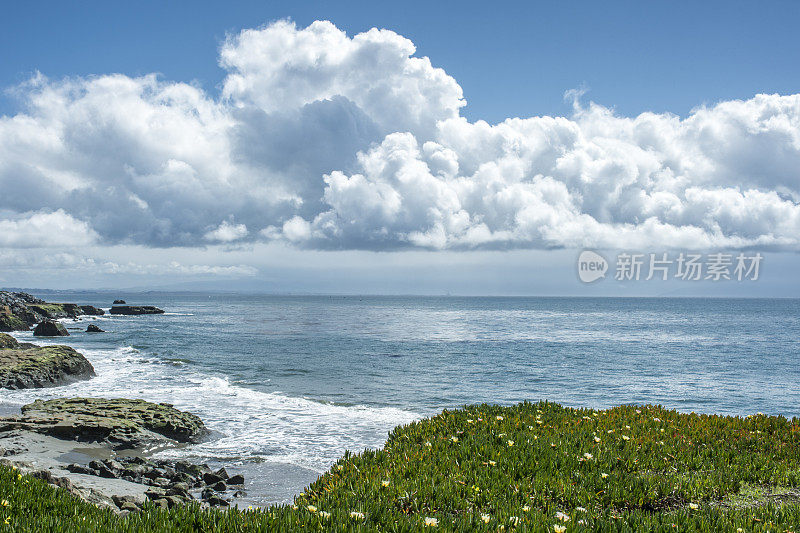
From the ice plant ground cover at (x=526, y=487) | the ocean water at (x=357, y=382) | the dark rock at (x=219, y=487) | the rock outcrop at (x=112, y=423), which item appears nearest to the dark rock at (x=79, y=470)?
the dark rock at (x=219, y=487)

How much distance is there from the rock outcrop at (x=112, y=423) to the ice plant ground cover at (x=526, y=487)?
32.6 ft

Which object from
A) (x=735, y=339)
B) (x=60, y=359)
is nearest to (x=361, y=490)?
(x=60, y=359)

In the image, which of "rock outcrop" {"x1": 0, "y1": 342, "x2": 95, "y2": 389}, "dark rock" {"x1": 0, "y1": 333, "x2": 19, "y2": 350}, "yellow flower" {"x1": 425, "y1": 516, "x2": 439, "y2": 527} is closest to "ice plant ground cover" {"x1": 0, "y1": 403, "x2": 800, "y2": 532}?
"yellow flower" {"x1": 425, "y1": 516, "x2": 439, "y2": 527}

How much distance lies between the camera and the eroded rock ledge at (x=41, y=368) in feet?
94.6

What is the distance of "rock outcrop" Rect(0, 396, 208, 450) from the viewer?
18109 millimetres

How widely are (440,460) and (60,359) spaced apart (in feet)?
102

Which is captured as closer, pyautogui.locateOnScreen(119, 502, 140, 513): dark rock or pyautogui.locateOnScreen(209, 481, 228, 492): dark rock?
pyautogui.locateOnScreen(119, 502, 140, 513): dark rock

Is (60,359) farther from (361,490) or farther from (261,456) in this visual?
(361,490)

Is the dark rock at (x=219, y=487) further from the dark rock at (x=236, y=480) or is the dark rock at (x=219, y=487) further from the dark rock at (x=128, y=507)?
the dark rock at (x=128, y=507)

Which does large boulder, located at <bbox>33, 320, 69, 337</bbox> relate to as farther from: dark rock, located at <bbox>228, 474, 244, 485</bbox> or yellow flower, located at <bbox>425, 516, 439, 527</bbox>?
yellow flower, located at <bbox>425, 516, 439, 527</bbox>

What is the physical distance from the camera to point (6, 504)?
7219mm

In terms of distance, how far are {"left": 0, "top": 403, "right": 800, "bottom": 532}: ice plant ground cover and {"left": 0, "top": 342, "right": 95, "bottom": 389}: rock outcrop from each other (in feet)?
79.3

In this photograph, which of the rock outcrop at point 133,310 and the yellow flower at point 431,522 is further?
the rock outcrop at point 133,310

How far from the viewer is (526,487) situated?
7.98m
